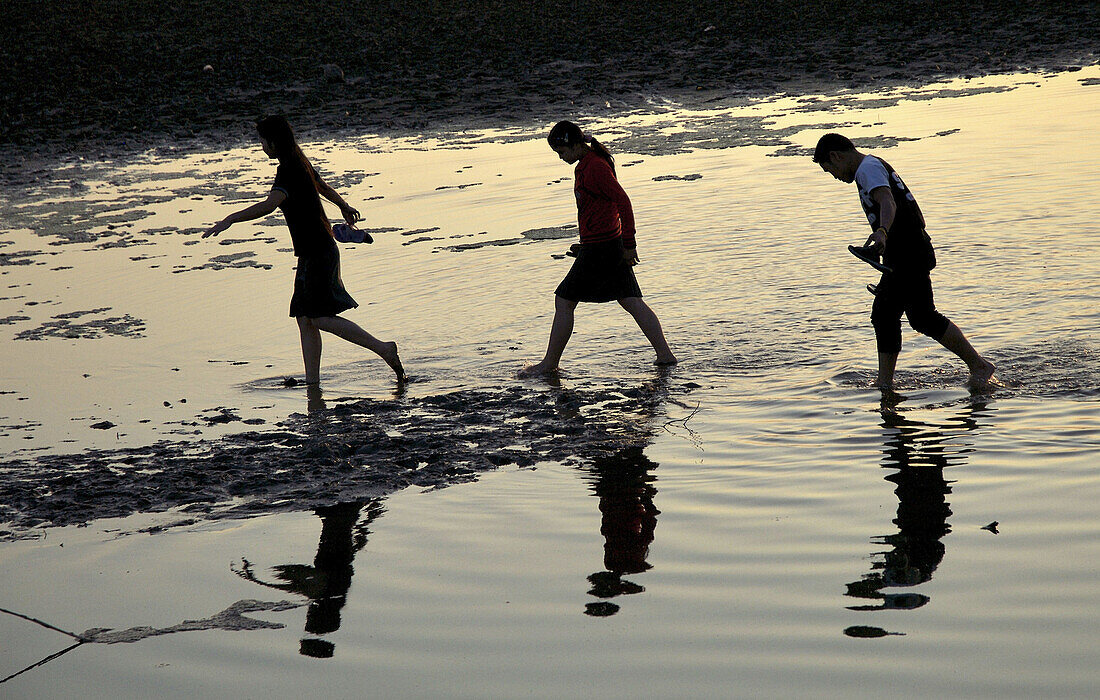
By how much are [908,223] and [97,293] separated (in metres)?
7.43

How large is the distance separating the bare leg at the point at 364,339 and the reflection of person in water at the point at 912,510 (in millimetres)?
3085

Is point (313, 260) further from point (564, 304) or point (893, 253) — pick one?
point (893, 253)

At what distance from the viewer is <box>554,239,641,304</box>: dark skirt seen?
24.8 feet

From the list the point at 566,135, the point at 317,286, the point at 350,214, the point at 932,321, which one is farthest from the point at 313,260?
the point at 932,321

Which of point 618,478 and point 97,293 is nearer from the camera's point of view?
point 618,478

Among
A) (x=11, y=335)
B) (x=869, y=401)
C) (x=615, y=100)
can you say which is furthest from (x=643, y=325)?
(x=615, y=100)

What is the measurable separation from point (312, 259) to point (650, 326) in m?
2.21

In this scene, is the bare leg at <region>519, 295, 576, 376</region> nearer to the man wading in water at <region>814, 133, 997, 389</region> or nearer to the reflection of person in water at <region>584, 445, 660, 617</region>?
the reflection of person in water at <region>584, 445, 660, 617</region>

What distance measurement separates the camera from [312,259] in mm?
7562

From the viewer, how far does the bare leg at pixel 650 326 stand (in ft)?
24.6

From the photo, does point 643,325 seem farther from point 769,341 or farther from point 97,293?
point 97,293

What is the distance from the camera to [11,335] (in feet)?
30.9

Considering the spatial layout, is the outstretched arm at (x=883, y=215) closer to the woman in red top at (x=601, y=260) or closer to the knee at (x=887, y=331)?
the knee at (x=887, y=331)

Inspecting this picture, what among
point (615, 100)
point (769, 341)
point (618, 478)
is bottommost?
point (618, 478)
